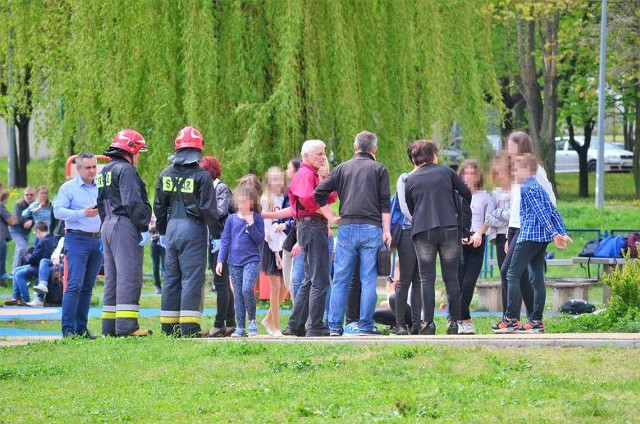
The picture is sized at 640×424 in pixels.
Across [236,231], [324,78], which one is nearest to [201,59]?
[324,78]

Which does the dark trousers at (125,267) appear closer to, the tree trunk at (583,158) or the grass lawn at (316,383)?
the grass lawn at (316,383)

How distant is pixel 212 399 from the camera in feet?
29.3

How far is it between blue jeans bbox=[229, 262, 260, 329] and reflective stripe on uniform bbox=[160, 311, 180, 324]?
80cm

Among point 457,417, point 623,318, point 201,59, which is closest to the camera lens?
point 457,417

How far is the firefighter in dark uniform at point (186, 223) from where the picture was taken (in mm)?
12609

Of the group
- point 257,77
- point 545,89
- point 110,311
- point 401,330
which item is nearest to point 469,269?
point 401,330

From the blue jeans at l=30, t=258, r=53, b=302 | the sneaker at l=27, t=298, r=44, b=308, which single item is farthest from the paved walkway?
the sneaker at l=27, t=298, r=44, b=308

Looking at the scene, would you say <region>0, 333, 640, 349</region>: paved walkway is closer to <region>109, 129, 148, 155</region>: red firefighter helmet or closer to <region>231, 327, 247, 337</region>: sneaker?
<region>231, 327, 247, 337</region>: sneaker

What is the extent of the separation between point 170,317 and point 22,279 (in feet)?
27.5

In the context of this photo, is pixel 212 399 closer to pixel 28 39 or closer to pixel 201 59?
pixel 201 59

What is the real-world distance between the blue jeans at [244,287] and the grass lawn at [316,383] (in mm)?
1812

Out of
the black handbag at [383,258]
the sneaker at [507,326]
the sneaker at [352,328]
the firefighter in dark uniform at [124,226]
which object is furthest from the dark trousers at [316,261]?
the sneaker at [507,326]

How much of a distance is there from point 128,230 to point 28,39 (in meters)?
13.3

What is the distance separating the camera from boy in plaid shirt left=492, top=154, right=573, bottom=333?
40.8ft
